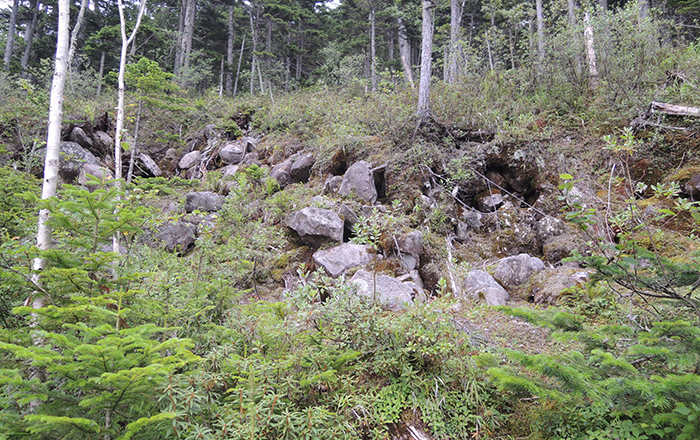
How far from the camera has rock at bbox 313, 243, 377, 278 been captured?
5.95 metres

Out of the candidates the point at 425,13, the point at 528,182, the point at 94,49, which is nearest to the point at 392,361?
the point at 528,182

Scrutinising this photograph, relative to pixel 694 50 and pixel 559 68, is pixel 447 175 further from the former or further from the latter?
pixel 694 50

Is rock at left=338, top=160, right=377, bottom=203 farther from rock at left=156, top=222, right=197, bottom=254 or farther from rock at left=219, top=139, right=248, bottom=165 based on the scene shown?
rock at left=219, top=139, right=248, bottom=165

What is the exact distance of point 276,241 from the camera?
6.89m

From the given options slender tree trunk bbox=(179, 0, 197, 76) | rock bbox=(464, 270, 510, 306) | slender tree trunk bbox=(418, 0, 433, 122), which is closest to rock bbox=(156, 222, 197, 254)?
rock bbox=(464, 270, 510, 306)

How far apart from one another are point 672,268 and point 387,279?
136 inches

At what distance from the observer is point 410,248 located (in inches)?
249

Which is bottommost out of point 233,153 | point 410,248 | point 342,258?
point 342,258

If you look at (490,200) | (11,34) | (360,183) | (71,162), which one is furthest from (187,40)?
(490,200)

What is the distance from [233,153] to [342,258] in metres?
8.50

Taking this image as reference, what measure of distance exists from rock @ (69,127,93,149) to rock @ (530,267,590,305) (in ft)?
48.5

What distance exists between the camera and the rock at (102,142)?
38.7 ft

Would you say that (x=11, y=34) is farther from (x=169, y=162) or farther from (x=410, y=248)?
(x=410, y=248)

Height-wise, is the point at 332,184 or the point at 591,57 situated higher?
the point at 591,57
